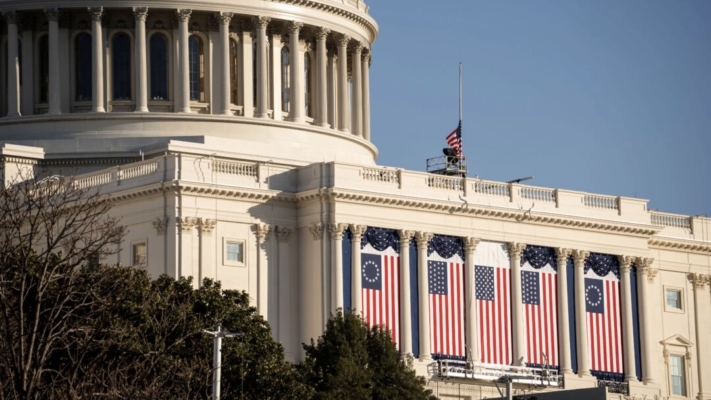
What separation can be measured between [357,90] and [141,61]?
15073mm

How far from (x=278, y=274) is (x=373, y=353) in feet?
43.6

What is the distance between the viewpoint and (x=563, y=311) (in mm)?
117188

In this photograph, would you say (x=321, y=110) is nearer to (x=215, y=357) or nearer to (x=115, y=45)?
(x=115, y=45)

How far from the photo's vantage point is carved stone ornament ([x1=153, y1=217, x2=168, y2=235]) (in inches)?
4264

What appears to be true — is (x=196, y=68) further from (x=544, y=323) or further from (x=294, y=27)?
(x=544, y=323)

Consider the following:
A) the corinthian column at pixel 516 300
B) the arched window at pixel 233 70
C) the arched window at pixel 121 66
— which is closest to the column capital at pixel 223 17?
the arched window at pixel 233 70

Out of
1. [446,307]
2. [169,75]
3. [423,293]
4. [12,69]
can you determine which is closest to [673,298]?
[446,307]

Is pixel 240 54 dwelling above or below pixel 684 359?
above

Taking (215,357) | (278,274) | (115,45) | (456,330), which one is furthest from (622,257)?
(215,357)

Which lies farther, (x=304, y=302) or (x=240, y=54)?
(x=240, y=54)

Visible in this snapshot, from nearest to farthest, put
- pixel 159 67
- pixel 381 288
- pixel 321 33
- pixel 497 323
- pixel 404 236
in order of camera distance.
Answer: pixel 381 288, pixel 404 236, pixel 497 323, pixel 159 67, pixel 321 33

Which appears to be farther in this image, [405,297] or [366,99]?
[366,99]

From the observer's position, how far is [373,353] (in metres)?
98.4

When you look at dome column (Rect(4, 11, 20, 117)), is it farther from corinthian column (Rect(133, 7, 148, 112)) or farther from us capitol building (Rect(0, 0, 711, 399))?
corinthian column (Rect(133, 7, 148, 112))
